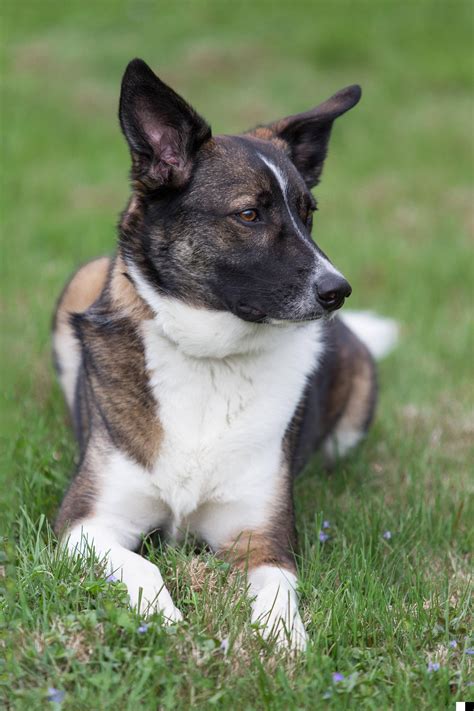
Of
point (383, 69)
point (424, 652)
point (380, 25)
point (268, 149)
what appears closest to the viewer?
point (424, 652)

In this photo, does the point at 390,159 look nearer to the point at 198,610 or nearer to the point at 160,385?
the point at 160,385

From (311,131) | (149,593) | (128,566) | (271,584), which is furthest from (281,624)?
(311,131)

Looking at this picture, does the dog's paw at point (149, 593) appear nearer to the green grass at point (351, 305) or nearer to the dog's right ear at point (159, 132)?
the green grass at point (351, 305)

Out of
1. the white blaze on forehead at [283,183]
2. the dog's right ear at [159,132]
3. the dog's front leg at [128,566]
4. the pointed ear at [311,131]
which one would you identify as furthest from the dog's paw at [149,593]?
the pointed ear at [311,131]

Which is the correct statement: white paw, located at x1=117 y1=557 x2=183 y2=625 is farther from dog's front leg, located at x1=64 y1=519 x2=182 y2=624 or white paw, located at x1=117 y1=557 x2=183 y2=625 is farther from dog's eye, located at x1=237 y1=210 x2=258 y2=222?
dog's eye, located at x1=237 y1=210 x2=258 y2=222

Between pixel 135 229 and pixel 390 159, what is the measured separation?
8181 millimetres

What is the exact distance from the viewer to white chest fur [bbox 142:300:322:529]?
11.7 feet

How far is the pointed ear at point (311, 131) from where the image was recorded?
3967mm

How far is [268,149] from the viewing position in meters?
3.63

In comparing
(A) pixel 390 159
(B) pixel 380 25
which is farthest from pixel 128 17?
(A) pixel 390 159

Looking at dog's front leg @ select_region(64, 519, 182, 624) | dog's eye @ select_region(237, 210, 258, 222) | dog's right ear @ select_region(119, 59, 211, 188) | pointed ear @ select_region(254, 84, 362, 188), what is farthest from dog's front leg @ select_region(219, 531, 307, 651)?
pointed ear @ select_region(254, 84, 362, 188)

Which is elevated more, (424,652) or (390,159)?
(390,159)

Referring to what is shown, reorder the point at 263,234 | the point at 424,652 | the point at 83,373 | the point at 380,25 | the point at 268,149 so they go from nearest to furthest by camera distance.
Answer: the point at 424,652 < the point at 263,234 < the point at 268,149 < the point at 83,373 < the point at 380,25

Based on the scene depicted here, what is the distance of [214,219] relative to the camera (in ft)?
11.3
